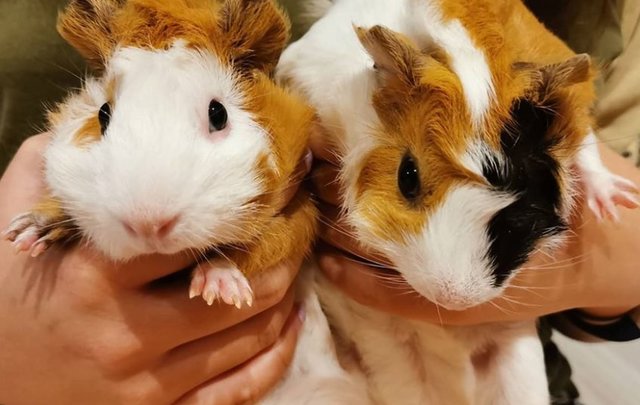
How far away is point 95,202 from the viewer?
0.81 m

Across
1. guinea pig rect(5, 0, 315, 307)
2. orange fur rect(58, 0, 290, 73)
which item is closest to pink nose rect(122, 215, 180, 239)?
guinea pig rect(5, 0, 315, 307)

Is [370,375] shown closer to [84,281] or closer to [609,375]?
[84,281]

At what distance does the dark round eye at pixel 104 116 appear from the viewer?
860 mm

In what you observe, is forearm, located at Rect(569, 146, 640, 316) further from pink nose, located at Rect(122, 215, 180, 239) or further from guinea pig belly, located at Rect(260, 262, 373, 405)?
pink nose, located at Rect(122, 215, 180, 239)

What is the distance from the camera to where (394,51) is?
2.88ft

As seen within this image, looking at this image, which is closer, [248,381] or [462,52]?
[462,52]

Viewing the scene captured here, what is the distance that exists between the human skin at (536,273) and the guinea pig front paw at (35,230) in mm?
427

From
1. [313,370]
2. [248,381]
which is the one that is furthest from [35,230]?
[313,370]

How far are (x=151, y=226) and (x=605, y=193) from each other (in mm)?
664

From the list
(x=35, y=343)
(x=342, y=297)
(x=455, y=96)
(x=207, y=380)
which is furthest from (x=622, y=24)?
(x=35, y=343)

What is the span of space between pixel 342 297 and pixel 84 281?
0.48m

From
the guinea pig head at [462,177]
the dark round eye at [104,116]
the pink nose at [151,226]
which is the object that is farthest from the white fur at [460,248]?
the dark round eye at [104,116]

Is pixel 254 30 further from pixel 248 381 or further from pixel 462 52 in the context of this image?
pixel 248 381

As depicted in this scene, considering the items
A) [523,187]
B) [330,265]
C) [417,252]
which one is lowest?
[330,265]
